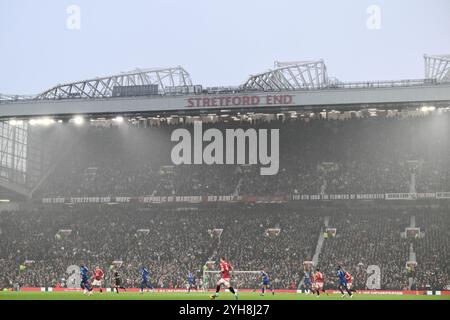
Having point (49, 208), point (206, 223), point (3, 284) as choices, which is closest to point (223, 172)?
point (206, 223)

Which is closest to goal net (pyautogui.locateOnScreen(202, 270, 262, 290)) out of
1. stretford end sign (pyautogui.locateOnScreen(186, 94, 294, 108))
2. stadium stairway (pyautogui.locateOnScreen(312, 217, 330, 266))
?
stadium stairway (pyautogui.locateOnScreen(312, 217, 330, 266))

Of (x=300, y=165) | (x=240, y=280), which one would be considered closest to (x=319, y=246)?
(x=240, y=280)

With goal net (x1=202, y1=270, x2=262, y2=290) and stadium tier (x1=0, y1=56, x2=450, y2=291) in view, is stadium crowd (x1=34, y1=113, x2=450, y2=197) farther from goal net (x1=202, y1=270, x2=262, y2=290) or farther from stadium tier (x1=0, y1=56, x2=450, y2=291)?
goal net (x1=202, y1=270, x2=262, y2=290)

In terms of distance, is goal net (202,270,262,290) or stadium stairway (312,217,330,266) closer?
goal net (202,270,262,290)

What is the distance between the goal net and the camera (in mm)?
49656

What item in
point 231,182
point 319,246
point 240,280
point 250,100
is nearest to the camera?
point 240,280

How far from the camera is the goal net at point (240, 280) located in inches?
1955

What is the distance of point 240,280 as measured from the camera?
5025cm

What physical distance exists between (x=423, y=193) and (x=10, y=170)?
120 ft

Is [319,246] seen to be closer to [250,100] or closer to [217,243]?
[217,243]

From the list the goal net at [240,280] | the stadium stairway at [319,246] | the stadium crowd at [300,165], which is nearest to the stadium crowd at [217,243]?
the goal net at [240,280]

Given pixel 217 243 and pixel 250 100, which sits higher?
pixel 250 100

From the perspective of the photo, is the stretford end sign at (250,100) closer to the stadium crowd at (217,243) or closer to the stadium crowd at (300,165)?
the stadium crowd at (300,165)

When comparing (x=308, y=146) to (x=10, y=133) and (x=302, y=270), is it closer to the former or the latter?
(x=302, y=270)
